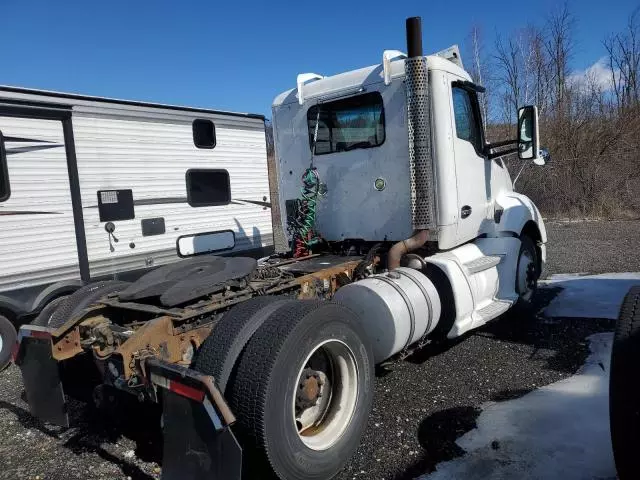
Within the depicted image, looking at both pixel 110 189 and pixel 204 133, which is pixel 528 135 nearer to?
pixel 204 133

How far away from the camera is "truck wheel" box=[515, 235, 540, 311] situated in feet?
19.5

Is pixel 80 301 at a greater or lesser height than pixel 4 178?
lesser

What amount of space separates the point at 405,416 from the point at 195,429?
1.84 meters

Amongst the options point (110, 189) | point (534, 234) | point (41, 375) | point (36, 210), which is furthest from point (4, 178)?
point (534, 234)

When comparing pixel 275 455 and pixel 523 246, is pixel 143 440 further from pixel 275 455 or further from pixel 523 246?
pixel 523 246

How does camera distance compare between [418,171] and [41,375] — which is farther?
[418,171]

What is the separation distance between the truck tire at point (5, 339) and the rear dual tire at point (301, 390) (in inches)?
149

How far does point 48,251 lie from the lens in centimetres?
595

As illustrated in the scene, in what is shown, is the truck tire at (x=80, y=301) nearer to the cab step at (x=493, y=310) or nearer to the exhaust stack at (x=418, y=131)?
the exhaust stack at (x=418, y=131)

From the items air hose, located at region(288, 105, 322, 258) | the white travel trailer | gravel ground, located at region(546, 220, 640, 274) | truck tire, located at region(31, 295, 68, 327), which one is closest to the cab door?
air hose, located at region(288, 105, 322, 258)

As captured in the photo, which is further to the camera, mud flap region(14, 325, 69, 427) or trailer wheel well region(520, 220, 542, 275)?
trailer wheel well region(520, 220, 542, 275)

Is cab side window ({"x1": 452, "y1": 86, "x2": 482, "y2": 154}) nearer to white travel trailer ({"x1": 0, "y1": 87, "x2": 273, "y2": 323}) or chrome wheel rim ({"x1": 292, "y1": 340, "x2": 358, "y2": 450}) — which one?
chrome wheel rim ({"x1": 292, "y1": 340, "x2": 358, "y2": 450})

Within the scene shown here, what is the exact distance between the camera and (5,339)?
561cm

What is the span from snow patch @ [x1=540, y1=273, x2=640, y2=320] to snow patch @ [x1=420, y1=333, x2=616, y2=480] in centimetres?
217
